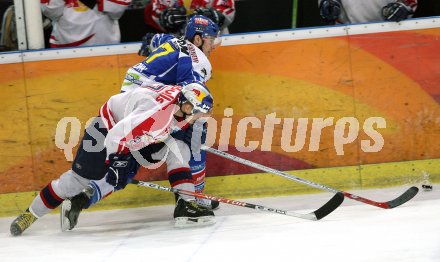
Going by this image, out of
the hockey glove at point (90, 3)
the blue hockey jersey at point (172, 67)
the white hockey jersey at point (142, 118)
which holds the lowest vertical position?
the white hockey jersey at point (142, 118)

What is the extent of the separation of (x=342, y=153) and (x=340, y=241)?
54.6 inches

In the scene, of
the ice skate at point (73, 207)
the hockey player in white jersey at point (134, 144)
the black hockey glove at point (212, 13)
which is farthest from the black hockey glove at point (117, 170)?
the black hockey glove at point (212, 13)

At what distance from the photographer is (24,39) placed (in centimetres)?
530

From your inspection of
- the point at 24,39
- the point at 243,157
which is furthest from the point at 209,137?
the point at 24,39

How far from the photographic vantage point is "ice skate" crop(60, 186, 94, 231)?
481 cm

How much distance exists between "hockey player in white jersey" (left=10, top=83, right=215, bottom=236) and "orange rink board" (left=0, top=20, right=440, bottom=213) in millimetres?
479

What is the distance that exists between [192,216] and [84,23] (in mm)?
1513

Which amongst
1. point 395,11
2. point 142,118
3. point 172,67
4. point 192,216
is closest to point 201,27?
point 172,67

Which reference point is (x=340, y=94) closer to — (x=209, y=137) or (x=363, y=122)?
(x=363, y=122)

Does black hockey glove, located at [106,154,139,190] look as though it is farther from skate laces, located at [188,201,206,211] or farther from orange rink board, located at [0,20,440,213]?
orange rink board, located at [0,20,440,213]

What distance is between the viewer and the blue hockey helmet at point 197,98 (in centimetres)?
458

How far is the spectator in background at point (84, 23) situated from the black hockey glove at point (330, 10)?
1.20 metres

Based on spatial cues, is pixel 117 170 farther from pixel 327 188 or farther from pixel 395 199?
pixel 395 199

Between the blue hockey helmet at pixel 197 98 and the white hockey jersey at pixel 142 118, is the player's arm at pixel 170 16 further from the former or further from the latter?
the blue hockey helmet at pixel 197 98
